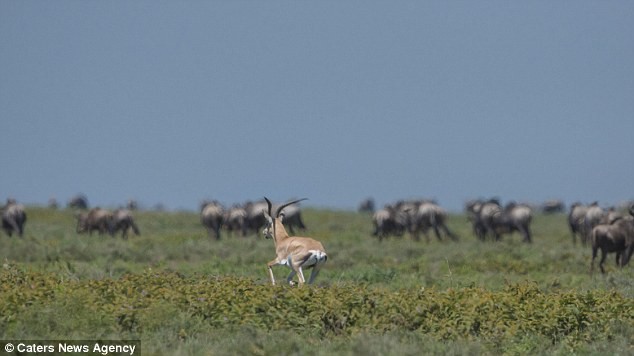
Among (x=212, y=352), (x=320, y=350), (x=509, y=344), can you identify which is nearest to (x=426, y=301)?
(x=509, y=344)

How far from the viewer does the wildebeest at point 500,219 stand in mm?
44312

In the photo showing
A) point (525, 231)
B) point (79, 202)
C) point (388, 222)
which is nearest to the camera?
point (525, 231)

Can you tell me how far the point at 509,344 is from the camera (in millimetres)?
13414

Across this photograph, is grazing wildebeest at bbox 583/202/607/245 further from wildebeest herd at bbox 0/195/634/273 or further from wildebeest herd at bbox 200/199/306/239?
Answer: wildebeest herd at bbox 200/199/306/239

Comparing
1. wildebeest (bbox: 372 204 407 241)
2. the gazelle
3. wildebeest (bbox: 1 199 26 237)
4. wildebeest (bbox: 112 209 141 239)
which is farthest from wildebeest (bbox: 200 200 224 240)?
the gazelle

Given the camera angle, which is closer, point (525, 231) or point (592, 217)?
point (592, 217)

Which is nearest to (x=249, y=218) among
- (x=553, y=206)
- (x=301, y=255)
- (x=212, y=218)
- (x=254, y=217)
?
(x=254, y=217)

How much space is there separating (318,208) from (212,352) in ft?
191

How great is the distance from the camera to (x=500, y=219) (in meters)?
45.9

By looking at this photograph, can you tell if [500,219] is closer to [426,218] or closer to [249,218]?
[426,218]

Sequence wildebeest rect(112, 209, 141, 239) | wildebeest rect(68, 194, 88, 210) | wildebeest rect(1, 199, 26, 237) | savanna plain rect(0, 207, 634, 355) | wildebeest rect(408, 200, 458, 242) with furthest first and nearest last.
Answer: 1. wildebeest rect(68, 194, 88, 210)
2. wildebeest rect(408, 200, 458, 242)
3. wildebeest rect(112, 209, 141, 239)
4. wildebeest rect(1, 199, 26, 237)
5. savanna plain rect(0, 207, 634, 355)

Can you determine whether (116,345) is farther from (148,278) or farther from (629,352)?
(629,352)

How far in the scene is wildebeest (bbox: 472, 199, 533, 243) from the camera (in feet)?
145

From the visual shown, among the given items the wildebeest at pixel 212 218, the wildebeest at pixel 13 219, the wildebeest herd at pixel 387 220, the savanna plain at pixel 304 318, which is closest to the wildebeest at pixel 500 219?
the wildebeest herd at pixel 387 220
